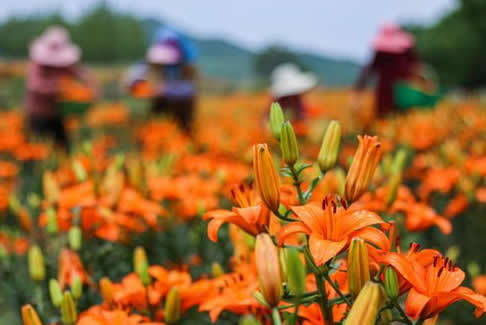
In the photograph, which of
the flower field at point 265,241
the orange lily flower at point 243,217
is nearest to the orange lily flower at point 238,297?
the flower field at point 265,241

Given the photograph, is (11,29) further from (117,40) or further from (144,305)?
(144,305)

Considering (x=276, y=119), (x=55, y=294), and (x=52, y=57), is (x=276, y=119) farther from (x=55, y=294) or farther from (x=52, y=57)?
(x=52, y=57)

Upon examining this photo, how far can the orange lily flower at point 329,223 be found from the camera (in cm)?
77

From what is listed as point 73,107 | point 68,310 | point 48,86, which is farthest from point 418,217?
point 48,86

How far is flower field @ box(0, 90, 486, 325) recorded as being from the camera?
76cm

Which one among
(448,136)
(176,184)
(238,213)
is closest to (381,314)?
(238,213)

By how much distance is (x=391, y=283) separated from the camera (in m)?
0.76

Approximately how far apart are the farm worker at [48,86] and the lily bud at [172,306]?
163 inches

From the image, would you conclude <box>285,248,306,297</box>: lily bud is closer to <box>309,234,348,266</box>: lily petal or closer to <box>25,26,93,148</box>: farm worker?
<box>309,234,348,266</box>: lily petal

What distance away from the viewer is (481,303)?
759mm

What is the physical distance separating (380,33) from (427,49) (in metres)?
17.9

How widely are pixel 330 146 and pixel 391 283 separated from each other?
305 millimetres

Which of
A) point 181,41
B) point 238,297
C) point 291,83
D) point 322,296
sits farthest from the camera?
point 181,41

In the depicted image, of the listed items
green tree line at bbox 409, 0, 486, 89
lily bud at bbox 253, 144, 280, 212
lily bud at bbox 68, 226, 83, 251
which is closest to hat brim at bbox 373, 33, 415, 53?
lily bud at bbox 68, 226, 83, 251
